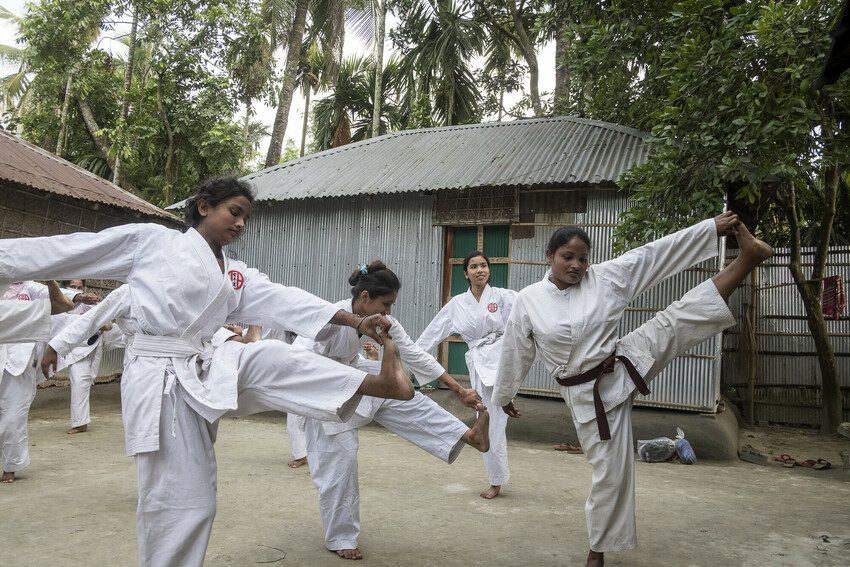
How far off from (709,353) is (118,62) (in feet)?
50.6

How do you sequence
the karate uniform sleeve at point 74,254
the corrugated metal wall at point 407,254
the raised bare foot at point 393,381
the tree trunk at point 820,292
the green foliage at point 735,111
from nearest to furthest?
the karate uniform sleeve at point 74,254, the raised bare foot at point 393,381, the green foliage at point 735,111, the corrugated metal wall at point 407,254, the tree trunk at point 820,292

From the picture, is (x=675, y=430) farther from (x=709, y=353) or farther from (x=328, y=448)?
(x=328, y=448)

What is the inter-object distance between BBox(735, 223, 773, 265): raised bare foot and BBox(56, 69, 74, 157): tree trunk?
42.2 ft

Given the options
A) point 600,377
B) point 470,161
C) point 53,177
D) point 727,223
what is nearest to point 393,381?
point 600,377

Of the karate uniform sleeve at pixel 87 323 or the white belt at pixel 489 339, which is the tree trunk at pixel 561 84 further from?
the karate uniform sleeve at pixel 87 323

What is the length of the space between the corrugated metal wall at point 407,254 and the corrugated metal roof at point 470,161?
30 centimetres

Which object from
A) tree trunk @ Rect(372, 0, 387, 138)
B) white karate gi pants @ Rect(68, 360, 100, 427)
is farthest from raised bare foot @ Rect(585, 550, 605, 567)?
tree trunk @ Rect(372, 0, 387, 138)

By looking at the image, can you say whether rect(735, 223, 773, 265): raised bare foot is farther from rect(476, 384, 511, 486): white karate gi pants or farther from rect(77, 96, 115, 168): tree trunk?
rect(77, 96, 115, 168): tree trunk

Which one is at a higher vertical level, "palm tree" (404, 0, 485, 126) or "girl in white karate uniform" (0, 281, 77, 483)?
"palm tree" (404, 0, 485, 126)

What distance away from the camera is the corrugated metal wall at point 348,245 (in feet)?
27.8

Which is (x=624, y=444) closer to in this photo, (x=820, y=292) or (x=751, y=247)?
(x=751, y=247)

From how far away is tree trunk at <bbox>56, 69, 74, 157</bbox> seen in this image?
12145 millimetres

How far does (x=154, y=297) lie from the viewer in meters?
2.46

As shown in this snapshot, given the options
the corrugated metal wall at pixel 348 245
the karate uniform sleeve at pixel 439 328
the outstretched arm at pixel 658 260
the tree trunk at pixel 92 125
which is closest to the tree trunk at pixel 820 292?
the corrugated metal wall at pixel 348 245
